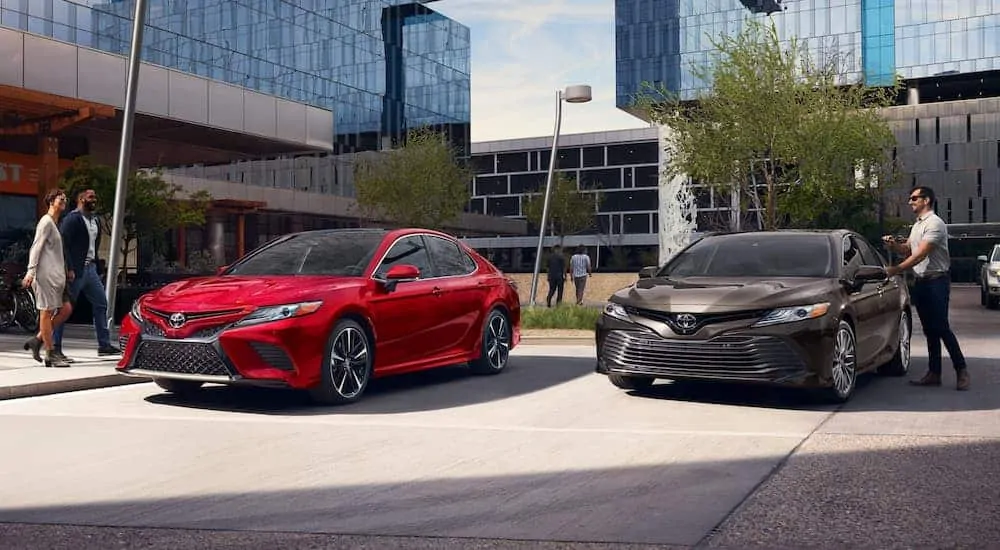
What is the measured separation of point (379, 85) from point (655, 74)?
70.7 ft

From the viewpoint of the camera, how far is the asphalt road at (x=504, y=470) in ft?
16.2

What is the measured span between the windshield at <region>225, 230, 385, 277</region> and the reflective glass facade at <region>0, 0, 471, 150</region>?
5464 cm

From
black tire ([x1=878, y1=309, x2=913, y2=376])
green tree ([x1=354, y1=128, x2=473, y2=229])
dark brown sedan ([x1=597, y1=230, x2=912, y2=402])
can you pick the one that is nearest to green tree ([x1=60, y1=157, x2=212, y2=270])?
dark brown sedan ([x1=597, y1=230, x2=912, y2=402])

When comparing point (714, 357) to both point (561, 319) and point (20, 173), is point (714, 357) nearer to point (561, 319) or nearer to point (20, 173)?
point (561, 319)

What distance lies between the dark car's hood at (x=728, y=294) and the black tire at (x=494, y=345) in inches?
82.7

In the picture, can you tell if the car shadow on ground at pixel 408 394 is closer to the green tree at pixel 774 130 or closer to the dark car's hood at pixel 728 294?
the dark car's hood at pixel 728 294

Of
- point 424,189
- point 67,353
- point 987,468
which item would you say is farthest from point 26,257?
point 424,189

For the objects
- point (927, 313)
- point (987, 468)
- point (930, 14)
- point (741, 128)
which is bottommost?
point (987, 468)

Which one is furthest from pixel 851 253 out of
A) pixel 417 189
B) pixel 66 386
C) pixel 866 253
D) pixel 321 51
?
pixel 321 51

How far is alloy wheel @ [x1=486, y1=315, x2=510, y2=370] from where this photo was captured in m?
11.5

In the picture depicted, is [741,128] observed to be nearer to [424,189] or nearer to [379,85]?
[424,189]

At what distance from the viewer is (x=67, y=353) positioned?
44.2 ft

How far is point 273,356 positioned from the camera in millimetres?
8625

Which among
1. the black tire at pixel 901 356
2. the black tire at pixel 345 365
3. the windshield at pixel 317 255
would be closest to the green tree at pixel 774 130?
the black tire at pixel 901 356
